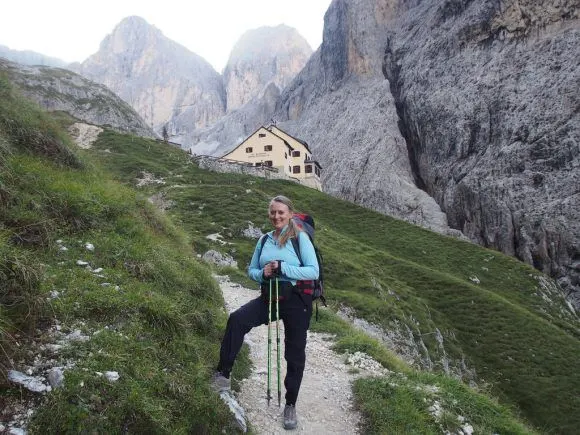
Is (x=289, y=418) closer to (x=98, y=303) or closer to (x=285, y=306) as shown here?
(x=285, y=306)

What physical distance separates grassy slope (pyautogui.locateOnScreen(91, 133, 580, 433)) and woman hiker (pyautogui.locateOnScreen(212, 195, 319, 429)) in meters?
23.6

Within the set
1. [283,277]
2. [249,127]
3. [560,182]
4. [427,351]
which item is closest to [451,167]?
[560,182]

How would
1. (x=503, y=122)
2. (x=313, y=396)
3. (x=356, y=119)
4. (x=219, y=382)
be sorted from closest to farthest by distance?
(x=219, y=382)
(x=313, y=396)
(x=503, y=122)
(x=356, y=119)

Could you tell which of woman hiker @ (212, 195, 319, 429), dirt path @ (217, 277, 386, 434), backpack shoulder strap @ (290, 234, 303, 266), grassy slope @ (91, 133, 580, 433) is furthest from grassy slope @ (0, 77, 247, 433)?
grassy slope @ (91, 133, 580, 433)

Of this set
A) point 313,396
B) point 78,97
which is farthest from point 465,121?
point 78,97

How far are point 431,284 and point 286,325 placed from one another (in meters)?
37.2

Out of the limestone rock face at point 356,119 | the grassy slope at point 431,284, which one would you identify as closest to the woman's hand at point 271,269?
the grassy slope at point 431,284

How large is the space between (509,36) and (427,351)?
89.6 metres

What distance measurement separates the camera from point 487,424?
935cm

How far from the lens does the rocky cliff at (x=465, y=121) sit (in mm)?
73819

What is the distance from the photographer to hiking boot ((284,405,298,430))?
7695mm

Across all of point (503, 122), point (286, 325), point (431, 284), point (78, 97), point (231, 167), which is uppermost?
point (78, 97)

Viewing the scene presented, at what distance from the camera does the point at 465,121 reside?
92625mm

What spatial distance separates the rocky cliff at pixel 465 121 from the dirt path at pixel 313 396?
62.8 m
